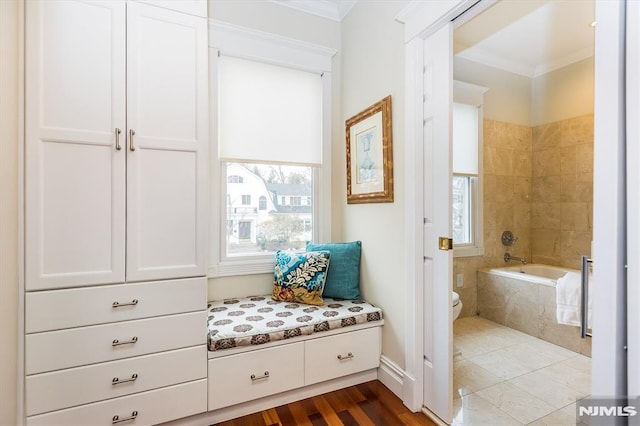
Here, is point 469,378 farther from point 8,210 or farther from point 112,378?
point 8,210

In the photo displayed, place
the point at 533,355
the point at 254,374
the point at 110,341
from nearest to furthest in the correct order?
the point at 110,341
the point at 254,374
the point at 533,355

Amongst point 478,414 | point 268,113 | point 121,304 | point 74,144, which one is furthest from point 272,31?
point 478,414

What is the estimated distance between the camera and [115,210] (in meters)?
1.42

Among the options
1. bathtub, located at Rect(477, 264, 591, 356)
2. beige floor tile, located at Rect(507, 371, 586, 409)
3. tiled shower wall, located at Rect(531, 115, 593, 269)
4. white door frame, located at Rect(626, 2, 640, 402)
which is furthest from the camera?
tiled shower wall, located at Rect(531, 115, 593, 269)

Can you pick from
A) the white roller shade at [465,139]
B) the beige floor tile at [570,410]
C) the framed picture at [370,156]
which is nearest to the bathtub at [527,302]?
the beige floor tile at [570,410]

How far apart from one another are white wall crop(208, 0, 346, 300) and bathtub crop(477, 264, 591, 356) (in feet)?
5.74

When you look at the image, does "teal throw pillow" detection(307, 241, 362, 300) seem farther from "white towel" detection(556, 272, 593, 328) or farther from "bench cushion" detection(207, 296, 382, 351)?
"white towel" detection(556, 272, 593, 328)

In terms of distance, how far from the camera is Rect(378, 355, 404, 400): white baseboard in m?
1.82

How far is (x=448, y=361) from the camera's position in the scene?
A: 1.56 metres

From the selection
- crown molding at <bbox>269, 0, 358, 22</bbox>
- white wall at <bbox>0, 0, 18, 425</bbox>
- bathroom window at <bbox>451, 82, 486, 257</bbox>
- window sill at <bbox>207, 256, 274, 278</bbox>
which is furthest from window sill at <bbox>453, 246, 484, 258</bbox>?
white wall at <bbox>0, 0, 18, 425</bbox>

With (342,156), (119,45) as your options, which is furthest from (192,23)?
(342,156)

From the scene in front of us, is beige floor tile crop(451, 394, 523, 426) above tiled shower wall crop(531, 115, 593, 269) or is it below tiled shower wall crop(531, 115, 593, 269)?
below

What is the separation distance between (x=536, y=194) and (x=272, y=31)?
3.24 m

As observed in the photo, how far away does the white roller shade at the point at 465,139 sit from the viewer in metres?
3.04
